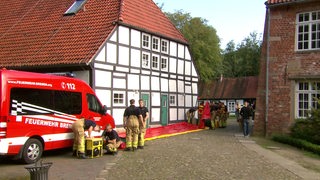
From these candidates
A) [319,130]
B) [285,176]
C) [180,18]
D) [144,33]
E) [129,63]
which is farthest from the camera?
[180,18]

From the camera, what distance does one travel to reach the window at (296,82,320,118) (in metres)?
18.3

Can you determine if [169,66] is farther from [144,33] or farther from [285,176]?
[285,176]

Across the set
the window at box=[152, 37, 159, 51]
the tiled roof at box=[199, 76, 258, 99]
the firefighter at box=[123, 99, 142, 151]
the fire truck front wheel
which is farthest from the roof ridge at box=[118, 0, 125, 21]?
the tiled roof at box=[199, 76, 258, 99]

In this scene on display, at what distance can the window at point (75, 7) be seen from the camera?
23484 millimetres

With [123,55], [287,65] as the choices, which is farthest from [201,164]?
[123,55]

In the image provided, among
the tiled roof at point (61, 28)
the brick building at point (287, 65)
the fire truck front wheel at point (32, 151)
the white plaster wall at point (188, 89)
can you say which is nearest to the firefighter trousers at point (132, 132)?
the fire truck front wheel at point (32, 151)

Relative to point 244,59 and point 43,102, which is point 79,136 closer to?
point 43,102

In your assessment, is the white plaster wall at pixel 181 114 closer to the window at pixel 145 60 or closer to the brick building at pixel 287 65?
the window at pixel 145 60

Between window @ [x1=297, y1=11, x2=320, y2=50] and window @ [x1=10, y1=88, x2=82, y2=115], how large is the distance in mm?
10897

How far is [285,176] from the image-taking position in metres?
9.74

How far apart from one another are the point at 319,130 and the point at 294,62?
3.75 metres

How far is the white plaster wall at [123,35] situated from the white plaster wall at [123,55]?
0.33 m

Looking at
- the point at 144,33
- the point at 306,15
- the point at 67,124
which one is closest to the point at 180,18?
the point at 144,33

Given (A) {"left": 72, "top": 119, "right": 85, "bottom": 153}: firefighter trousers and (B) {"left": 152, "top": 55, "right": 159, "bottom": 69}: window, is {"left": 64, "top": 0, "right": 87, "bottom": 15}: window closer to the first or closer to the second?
(B) {"left": 152, "top": 55, "right": 159, "bottom": 69}: window
